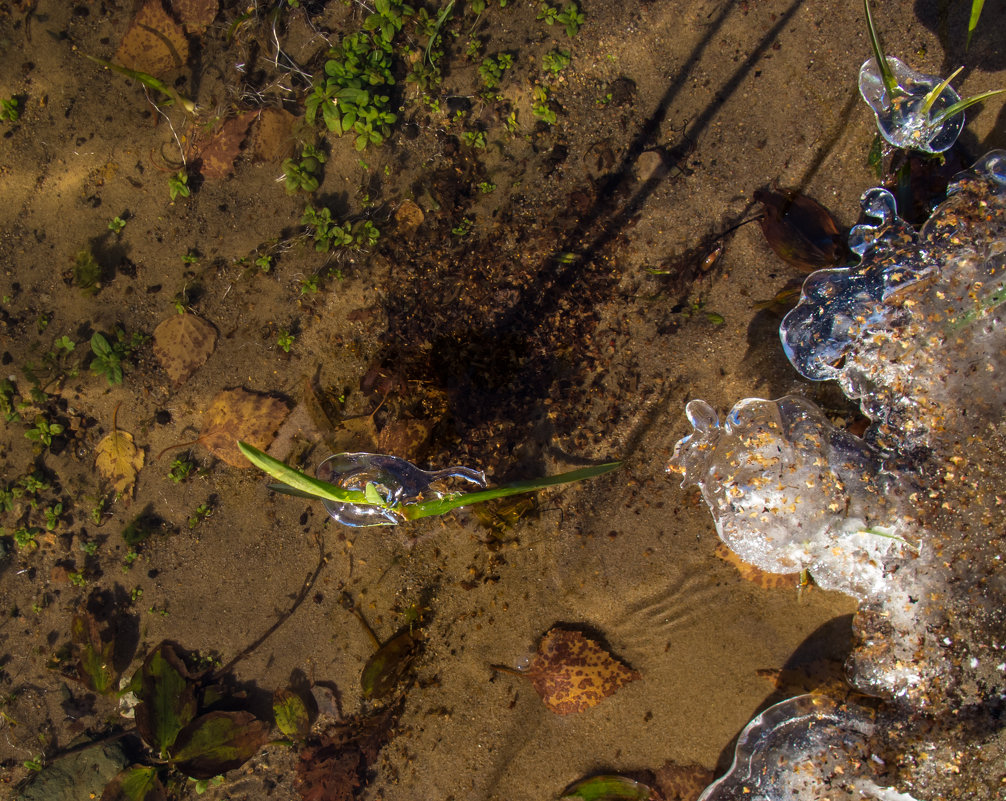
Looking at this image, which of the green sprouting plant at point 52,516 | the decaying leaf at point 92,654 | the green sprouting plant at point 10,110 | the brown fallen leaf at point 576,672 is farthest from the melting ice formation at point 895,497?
the green sprouting plant at point 10,110

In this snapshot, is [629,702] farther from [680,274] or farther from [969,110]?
[969,110]

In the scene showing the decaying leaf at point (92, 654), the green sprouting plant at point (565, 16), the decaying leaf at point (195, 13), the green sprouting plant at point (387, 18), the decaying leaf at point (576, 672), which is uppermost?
the green sprouting plant at point (565, 16)

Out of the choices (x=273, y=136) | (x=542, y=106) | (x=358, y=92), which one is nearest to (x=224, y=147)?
(x=273, y=136)

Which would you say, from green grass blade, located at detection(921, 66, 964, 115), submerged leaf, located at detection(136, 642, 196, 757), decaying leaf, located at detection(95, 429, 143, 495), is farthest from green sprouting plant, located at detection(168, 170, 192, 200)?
green grass blade, located at detection(921, 66, 964, 115)

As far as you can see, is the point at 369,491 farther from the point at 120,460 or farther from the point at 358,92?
the point at 358,92

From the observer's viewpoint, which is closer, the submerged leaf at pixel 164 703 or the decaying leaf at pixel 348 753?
the decaying leaf at pixel 348 753

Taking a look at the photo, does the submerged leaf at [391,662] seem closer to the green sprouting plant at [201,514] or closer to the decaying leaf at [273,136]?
the green sprouting plant at [201,514]

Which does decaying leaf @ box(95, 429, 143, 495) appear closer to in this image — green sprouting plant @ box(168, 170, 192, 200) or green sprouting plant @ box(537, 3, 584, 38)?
green sprouting plant @ box(168, 170, 192, 200)
